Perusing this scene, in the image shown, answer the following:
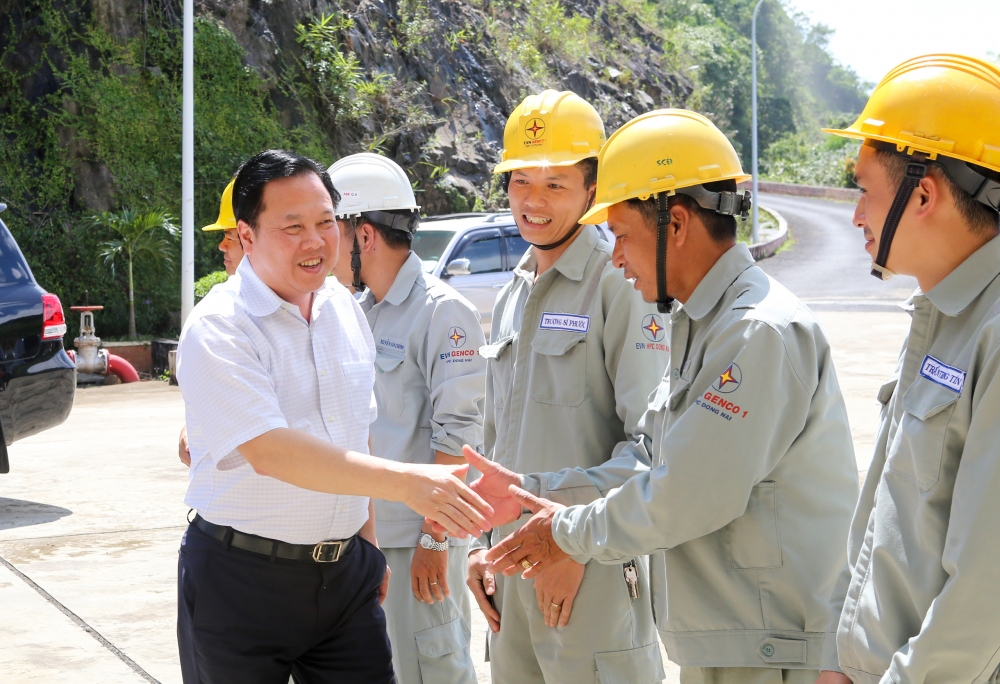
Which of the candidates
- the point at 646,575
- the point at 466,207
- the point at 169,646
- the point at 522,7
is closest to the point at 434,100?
the point at 466,207

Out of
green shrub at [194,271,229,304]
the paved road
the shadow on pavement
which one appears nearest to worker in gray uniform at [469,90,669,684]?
the shadow on pavement

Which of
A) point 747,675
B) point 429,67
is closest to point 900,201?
point 747,675

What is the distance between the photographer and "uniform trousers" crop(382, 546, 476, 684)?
325cm

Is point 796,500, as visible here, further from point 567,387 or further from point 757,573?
point 567,387

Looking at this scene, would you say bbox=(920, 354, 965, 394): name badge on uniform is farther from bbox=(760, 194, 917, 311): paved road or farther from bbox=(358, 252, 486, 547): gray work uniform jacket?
bbox=(760, 194, 917, 311): paved road

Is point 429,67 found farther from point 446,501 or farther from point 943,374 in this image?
point 943,374

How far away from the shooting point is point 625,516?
2.20 metres

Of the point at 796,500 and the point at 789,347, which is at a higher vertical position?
the point at 789,347

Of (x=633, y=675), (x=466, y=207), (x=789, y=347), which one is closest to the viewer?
(x=789, y=347)

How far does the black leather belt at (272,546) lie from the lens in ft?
8.21

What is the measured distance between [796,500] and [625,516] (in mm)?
369

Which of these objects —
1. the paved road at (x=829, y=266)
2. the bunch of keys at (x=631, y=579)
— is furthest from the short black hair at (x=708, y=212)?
the paved road at (x=829, y=266)

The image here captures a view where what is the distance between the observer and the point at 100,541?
19.6 ft

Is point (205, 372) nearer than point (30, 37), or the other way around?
point (205, 372)
